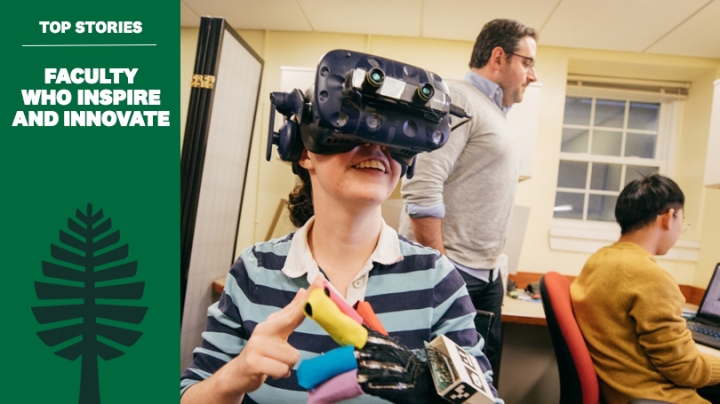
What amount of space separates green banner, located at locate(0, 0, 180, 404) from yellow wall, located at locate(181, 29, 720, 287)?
8.24ft

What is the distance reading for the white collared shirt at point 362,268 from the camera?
0.69 m

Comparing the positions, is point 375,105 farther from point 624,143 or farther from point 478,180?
point 624,143

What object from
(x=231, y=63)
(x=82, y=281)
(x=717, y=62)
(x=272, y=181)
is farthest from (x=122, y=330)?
(x=717, y=62)

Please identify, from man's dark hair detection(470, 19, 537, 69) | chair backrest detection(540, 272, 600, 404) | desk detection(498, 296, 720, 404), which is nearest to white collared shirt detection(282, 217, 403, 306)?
chair backrest detection(540, 272, 600, 404)

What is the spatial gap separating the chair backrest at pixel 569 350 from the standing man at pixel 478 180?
0.73ft

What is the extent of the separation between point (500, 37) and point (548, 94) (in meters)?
1.67

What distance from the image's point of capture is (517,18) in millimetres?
2607

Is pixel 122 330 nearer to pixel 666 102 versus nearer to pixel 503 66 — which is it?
pixel 503 66

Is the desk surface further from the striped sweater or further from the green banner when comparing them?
the green banner

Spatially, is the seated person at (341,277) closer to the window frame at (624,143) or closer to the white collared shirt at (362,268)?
the white collared shirt at (362,268)

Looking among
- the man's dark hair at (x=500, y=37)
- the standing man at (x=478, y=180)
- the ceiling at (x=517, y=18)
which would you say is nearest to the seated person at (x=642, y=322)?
the standing man at (x=478, y=180)

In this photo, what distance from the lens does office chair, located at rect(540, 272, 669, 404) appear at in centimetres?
130

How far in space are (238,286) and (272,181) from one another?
2.58 m

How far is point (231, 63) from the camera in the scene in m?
2.02
